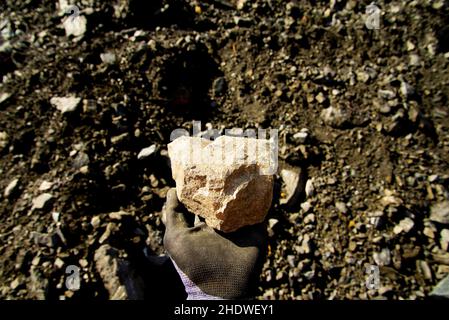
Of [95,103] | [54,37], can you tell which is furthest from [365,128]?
[54,37]

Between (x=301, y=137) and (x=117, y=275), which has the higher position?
(x=301, y=137)

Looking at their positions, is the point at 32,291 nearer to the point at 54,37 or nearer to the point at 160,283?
the point at 160,283

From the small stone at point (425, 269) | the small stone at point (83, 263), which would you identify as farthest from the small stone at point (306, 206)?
the small stone at point (83, 263)

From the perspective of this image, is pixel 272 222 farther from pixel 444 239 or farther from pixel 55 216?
pixel 55 216

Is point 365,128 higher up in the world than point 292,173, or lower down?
higher up

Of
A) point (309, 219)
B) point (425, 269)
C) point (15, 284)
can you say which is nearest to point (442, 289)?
point (425, 269)

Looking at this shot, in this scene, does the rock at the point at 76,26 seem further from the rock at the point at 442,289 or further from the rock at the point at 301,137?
the rock at the point at 442,289
